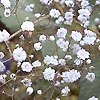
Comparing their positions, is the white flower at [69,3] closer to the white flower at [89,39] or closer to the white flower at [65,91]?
the white flower at [89,39]

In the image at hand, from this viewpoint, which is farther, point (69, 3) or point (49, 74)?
point (69, 3)

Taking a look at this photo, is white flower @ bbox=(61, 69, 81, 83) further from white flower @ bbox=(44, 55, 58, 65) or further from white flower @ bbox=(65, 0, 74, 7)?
white flower @ bbox=(65, 0, 74, 7)

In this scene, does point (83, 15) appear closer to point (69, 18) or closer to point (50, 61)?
point (69, 18)

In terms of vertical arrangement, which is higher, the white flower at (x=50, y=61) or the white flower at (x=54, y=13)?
the white flower at (x=54, y=13)

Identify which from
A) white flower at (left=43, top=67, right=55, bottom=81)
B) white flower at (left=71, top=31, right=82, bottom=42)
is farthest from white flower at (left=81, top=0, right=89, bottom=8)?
white flower at (left=43, top=67, right=55, bottom=81)

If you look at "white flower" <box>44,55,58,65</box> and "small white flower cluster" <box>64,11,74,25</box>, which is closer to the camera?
"white flower" <box>44,55,58,65</box>

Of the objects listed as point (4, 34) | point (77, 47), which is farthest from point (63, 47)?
point (4, 34)

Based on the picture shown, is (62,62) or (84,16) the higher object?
(84,16)

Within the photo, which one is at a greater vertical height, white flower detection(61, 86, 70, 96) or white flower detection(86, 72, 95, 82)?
white flower detection(86, 72, 95, 82)

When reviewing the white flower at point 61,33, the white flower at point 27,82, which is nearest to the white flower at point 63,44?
the white flower at point 61,33

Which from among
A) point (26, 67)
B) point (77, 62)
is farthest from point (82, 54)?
point (26, 67)

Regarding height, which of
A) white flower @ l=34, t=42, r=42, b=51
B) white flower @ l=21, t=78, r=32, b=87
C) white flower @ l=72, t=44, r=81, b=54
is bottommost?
white flower @ l=21, t=78, r=32, b=87
